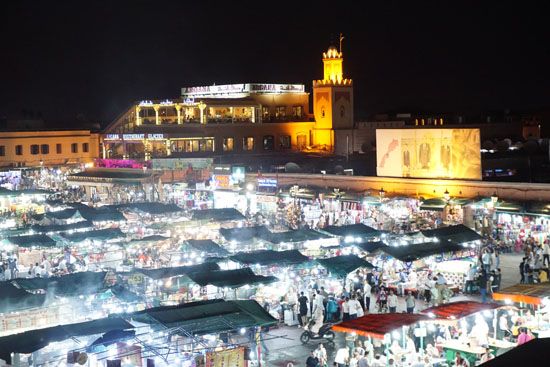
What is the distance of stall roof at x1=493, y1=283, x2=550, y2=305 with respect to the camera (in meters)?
15.3

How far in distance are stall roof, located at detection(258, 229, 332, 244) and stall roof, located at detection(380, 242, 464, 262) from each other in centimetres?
285

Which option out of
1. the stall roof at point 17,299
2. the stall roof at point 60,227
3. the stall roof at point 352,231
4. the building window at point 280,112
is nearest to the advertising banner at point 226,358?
the stall roof at point 17,299

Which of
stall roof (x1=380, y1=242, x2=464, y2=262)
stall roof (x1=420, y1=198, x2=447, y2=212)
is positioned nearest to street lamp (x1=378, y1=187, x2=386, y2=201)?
stall roof (x1=420, y1=198, x2=447, y2=212)

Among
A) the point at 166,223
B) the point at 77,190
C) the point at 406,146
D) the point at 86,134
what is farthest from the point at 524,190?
the point at 86,134

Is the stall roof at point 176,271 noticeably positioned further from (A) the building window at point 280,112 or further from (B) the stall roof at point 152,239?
(A) the building window at point 280,112

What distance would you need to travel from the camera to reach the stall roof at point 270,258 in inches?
772

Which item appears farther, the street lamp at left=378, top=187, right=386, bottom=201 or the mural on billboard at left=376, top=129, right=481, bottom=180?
the street lamp at left=378, top=187, right=386, bottom=201

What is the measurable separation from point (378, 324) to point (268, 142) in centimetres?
4203

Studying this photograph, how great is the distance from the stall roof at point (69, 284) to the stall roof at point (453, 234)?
30.7 ft

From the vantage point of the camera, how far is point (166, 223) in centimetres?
2616

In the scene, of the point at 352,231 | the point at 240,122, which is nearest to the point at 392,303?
the point at 352,231

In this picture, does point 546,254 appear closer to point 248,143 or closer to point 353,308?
point 353,308

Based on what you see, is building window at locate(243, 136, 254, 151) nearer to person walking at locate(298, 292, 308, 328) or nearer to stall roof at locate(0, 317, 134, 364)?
person walking at locate(298, 292, 308, 328)

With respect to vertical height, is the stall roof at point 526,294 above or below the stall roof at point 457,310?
above
